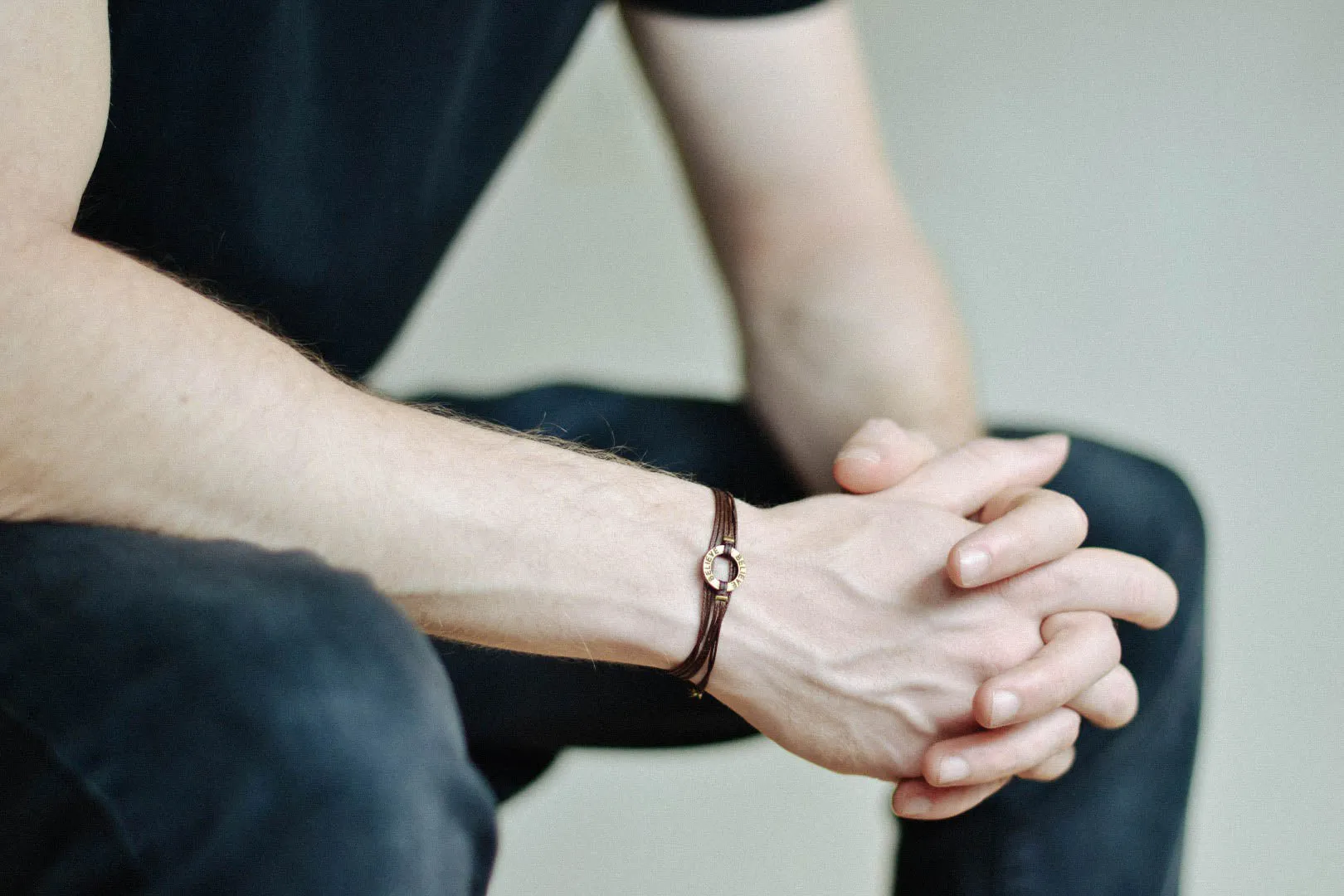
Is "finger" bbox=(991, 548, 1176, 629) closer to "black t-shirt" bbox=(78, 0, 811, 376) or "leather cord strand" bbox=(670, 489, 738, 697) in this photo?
"leather cord strand" bbox=(670, 489, 738, 697)

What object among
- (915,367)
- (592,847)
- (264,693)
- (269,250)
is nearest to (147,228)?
(269,250)

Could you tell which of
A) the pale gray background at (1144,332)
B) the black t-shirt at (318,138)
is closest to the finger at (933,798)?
the black t-shirt at (318,138)

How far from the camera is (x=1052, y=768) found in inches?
32.2

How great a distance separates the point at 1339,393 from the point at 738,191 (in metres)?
1.00

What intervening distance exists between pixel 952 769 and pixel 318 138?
2.23 ft

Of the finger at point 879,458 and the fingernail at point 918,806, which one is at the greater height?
the finger at point 879,458

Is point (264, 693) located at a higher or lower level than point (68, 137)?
lower

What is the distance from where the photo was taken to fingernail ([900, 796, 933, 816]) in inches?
30.4

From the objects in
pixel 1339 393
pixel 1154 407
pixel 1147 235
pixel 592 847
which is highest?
pixel 1147 235

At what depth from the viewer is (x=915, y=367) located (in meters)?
1.08

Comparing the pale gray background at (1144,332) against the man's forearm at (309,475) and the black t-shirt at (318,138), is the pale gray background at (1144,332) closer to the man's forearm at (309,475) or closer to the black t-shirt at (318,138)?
the black t-shirt at (318,138)

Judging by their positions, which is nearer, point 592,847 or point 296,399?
point 296,399

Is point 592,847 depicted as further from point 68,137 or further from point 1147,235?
point 68,137

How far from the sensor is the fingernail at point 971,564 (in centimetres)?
71
